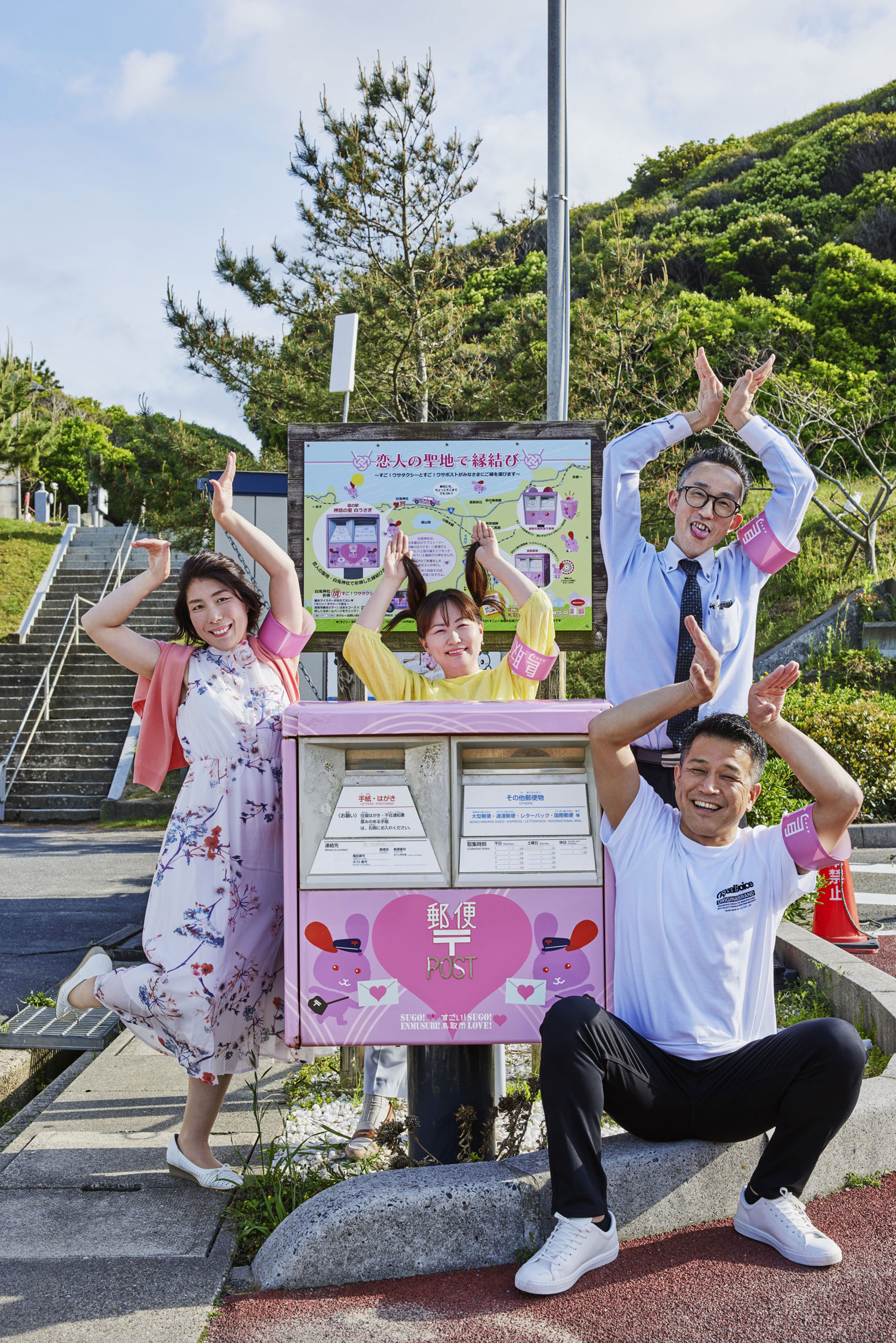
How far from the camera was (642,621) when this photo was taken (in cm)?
298

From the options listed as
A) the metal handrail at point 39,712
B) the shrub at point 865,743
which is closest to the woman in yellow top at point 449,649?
the shrub at point 865,743

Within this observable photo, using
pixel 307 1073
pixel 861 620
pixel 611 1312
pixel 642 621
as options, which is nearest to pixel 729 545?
pixel 642 621

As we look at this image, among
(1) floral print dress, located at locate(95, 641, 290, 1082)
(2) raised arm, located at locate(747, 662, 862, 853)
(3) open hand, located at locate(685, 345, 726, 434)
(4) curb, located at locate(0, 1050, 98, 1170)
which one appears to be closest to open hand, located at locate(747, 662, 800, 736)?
(2) raised arm, located at locate(747, 662, 862, 853)

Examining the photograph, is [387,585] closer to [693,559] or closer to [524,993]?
[693,559]

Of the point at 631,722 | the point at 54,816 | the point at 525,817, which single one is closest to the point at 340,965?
the point at 525,817

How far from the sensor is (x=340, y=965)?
2.50m

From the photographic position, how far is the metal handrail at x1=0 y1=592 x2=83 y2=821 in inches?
517

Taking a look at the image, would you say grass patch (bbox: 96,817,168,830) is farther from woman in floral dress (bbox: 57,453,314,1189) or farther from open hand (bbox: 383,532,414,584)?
woman in floral dress (bbox: 57,453,314,1189)

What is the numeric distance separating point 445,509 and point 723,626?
46.8 inches

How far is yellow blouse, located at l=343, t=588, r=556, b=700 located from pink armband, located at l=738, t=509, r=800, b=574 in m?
0.61

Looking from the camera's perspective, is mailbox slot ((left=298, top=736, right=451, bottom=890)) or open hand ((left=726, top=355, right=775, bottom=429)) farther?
open hand ((left=726, top=355, right=775, bottom=429))

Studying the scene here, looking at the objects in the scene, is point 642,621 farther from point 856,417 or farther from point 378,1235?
point 856,417

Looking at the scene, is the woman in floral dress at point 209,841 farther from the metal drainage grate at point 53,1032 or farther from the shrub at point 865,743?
the shrub at point 865,743

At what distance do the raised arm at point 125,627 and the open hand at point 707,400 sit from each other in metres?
1.57
